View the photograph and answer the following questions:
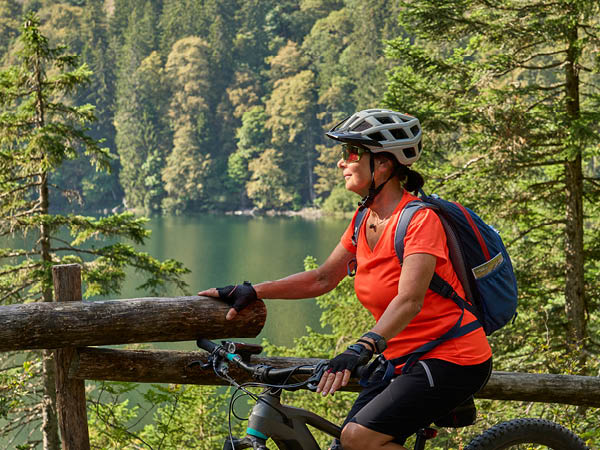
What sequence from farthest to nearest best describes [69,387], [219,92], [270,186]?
[219,92], [270,186], [69,387]

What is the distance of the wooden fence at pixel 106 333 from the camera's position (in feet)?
9.47

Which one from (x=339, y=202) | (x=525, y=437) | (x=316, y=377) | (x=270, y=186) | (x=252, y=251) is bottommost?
(x=252, y=251)

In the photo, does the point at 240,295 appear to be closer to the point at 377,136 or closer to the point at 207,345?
the point at 207,345

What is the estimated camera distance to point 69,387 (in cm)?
316

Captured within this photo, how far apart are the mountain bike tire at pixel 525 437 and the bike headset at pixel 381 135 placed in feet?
3.03

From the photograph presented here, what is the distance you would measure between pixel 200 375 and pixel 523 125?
7518 mm

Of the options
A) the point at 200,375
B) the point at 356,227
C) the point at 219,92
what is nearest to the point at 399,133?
the point at 356,227

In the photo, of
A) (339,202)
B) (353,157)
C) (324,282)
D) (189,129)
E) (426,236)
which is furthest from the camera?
(189,129)

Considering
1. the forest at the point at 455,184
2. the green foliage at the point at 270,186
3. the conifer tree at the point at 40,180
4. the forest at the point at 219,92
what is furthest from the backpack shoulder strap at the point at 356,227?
the green foliage at the point at 270,186

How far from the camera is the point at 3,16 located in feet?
324

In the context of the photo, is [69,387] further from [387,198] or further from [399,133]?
[399,133]

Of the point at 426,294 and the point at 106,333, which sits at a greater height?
the point at 426,294

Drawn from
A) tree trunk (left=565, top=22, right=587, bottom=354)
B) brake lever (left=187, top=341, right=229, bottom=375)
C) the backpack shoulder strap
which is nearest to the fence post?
brake lever (left=187, top=341, right=229, bottom=375)

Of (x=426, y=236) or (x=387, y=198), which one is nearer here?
(x=426, y=236)
